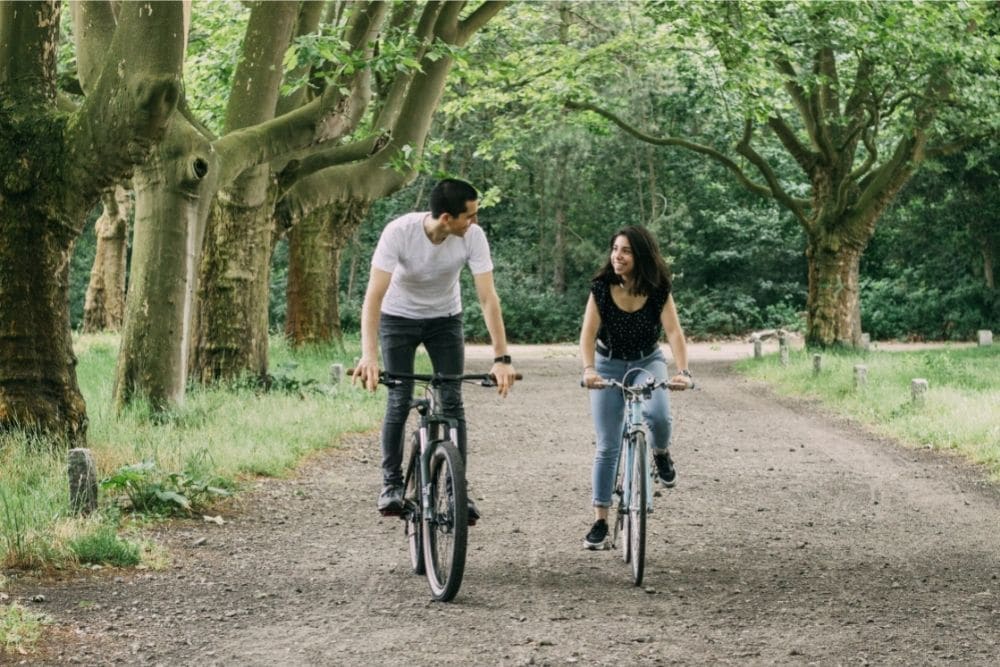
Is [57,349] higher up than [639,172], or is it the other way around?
[639,172]

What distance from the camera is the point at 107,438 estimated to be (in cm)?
1044

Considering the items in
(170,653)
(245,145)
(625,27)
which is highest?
(625,27)

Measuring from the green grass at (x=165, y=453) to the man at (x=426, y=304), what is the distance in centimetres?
178

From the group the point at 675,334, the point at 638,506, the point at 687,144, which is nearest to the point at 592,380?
the point at 675,334

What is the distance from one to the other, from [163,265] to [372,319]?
247 inches

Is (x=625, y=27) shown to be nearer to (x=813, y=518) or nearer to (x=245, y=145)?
(x=245, y=145)

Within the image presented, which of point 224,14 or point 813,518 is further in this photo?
point 224,14

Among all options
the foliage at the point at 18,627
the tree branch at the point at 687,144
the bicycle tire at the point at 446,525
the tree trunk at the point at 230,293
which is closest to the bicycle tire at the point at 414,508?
the bicycle tire at the point at 446,525

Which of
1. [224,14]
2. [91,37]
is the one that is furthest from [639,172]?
[91,37]

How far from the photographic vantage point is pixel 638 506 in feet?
21.6

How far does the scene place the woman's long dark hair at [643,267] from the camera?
7051 mm

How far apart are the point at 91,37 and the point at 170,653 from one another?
7478mm

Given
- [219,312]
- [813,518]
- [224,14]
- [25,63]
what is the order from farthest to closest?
[224,14]
[219,312]
[25,63]
[813,518]

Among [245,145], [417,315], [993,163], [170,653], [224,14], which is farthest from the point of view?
[993,163]
